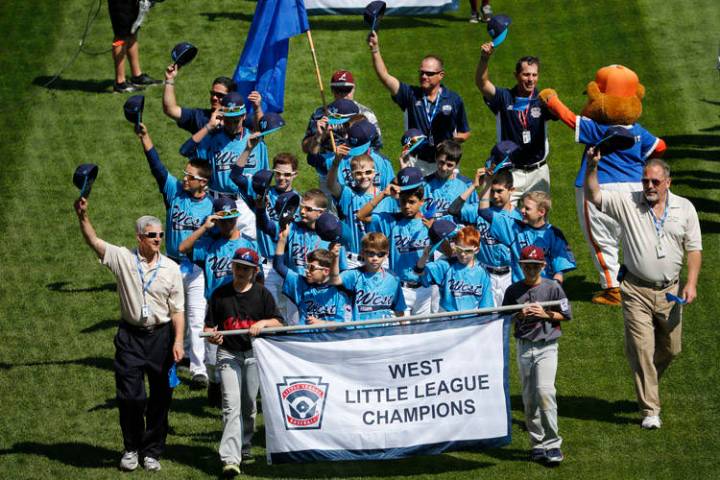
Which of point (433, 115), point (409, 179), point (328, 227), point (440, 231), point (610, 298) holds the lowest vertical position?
point (610, 298)

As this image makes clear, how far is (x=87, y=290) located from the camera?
1401cm

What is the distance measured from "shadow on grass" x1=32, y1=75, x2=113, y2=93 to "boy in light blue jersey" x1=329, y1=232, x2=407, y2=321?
8467 millimetres

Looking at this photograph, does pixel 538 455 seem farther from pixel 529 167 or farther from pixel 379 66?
pixel 379 66

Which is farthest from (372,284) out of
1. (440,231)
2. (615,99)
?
(615,99)

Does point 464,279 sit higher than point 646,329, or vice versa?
point 464,279

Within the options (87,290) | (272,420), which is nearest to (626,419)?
(272,420)

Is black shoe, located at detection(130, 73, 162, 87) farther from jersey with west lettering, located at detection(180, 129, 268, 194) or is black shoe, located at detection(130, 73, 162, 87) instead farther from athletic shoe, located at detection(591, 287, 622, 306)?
athletic shoe, located at detection(591, 287, 622, 306)

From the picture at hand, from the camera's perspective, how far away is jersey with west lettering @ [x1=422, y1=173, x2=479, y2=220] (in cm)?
1215

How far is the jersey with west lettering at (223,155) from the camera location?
12953mm

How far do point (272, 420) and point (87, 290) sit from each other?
485cm

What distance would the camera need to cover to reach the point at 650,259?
10.6 metres

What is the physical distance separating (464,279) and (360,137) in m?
2.22

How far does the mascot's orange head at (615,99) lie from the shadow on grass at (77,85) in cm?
772

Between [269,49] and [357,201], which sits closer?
[357,201]
